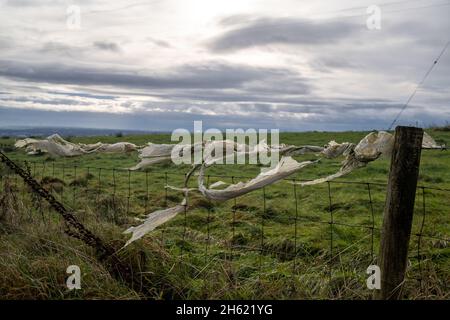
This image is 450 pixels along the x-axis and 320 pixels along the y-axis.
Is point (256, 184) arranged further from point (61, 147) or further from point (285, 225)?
point (285, 225)

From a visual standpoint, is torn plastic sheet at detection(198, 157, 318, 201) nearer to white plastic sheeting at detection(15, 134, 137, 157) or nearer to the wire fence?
the wire fence

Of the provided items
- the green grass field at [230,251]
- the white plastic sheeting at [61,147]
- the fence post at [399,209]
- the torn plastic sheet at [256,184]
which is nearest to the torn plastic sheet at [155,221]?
the torn plastic sheet at [256,184]

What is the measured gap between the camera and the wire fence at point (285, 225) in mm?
4867

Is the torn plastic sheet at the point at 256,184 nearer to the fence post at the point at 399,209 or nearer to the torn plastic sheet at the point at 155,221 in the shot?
the torn plastic sheet at the point at 155,221

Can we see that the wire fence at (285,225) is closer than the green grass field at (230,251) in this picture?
No

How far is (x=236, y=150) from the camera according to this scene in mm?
3775

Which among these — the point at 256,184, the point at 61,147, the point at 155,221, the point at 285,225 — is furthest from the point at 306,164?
the point at 285,225

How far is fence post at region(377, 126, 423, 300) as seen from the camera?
3.19 m

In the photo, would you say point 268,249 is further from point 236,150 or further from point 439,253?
point 236,150

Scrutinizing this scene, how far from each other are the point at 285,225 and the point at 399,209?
382 cm

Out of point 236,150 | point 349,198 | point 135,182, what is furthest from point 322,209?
point 135,182

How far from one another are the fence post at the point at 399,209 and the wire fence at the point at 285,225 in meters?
0.48

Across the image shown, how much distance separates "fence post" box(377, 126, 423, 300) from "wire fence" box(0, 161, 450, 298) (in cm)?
48
